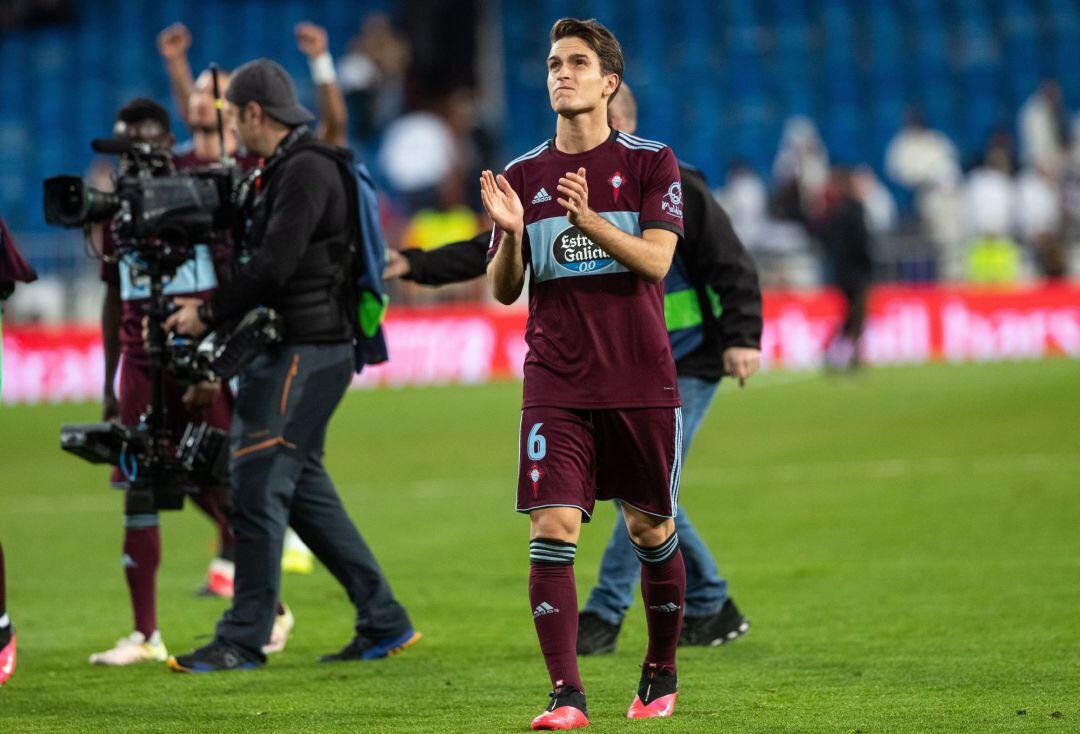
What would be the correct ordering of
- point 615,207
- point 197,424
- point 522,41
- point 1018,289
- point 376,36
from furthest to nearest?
point 522,41, point 376,36, point 1018,289, point 197,424, point 615,207

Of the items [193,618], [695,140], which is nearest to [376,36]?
[695,140]

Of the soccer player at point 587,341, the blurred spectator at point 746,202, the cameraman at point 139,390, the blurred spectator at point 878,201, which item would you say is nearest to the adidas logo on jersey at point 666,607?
the soccer player at point 587,341

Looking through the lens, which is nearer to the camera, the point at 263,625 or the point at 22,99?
the point at 263,625

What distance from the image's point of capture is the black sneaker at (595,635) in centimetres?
689

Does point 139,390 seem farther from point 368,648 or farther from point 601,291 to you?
point 601,291

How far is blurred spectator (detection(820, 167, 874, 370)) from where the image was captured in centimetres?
2056

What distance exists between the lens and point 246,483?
6.59 meters

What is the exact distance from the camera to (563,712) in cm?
523

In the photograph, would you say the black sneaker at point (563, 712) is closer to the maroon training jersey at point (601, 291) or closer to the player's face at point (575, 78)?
the maroon training jersey at point (601, 291)

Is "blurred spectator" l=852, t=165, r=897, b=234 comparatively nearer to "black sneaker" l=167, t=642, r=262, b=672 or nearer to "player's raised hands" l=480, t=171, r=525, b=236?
"black sneaker" l=167, t=642, r=262, b=672

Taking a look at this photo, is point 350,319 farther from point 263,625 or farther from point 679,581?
point 679,581

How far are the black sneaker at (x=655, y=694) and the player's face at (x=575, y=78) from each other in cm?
183

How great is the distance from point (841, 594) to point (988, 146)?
19.1m

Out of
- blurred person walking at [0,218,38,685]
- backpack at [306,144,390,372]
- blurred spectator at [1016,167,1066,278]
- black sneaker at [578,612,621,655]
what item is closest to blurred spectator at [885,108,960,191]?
blurred spectator at [1016,167,1066,278]
